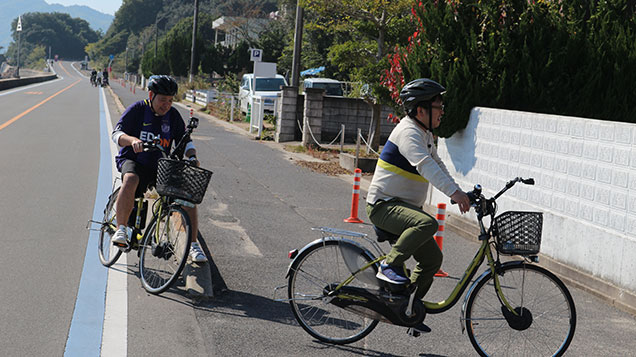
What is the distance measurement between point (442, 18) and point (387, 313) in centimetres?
695

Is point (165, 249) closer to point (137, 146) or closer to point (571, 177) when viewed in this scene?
point (137, 146)

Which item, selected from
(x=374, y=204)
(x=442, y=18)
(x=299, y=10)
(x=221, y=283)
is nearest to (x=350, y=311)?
(x=374, y=204)

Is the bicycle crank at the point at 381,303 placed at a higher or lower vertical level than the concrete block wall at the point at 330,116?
lower

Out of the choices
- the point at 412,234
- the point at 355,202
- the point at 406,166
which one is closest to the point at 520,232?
the point at 412,234

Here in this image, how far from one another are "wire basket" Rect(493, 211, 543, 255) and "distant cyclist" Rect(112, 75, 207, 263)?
8.46 ft

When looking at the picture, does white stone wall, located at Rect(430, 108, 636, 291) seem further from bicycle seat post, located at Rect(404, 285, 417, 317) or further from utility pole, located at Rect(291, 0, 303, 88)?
utility pole, located at Rect(291, 0, 303, 88)

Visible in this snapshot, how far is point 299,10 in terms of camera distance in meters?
23.7

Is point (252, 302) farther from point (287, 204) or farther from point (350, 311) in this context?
point (287, 204)

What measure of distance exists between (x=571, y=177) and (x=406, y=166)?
3.88 metres

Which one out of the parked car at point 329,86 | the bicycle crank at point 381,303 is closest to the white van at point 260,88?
the parked car at point 329,86

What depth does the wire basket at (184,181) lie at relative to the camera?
5.54 metres

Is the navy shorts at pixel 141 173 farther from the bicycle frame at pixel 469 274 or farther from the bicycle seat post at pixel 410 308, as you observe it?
the bicycle seat post at pixel 410 308

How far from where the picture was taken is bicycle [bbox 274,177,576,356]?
188 inches

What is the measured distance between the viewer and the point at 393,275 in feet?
15.8
